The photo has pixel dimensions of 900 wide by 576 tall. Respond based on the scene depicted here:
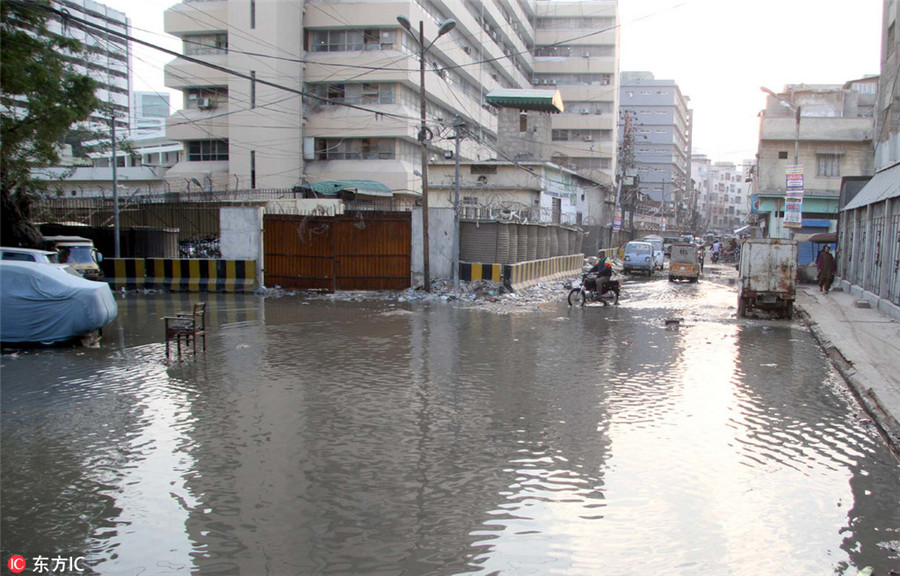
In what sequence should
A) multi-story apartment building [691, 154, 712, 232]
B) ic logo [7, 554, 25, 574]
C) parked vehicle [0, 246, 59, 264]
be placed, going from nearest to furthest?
ic logo [7, 554, 25, 574], parked vehicle [0, 246, 59, 264], multi-story apartment building [691, 154, 712, 232]

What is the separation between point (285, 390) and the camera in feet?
31.4

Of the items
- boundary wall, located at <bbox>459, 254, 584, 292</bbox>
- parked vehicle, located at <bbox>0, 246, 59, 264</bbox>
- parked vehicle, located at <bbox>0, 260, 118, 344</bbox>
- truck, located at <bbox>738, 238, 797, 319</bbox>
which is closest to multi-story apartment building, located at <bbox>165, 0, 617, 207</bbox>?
boundary wall, located at <bbox>459, 254, 584, 292</bbox>

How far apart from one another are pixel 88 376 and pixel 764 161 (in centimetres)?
4642

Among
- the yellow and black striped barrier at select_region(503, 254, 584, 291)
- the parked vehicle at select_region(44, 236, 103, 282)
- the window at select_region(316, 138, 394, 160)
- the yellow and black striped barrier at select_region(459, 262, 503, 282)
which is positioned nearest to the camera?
the parked vehicle at select_region(44, 236, 103, 282)

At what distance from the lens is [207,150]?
47938 mm

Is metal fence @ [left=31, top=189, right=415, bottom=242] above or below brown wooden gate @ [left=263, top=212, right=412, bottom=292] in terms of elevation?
above

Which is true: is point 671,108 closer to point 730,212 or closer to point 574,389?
point 730,212

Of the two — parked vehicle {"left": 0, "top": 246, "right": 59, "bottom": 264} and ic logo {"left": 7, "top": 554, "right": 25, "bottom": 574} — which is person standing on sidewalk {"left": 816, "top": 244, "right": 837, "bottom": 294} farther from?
ic logo {"left": 7, "top": 554, "right": 25, "bottom": 574}

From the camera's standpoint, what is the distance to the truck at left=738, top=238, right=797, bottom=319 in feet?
62.0

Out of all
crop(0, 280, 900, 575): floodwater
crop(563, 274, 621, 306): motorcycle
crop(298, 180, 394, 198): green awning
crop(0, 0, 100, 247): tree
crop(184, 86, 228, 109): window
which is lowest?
crop(0, 280, 900, 575): floodwater

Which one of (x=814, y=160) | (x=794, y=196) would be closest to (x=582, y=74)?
(x=814, y=160)

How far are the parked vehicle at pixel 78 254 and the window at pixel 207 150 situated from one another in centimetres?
2637

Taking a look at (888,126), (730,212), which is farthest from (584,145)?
(730,212)

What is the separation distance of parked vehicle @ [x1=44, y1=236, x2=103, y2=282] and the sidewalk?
2063cm
